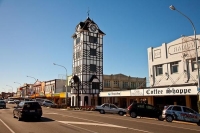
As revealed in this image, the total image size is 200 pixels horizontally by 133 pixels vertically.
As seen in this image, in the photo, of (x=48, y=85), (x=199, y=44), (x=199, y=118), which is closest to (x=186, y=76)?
(x=199, y=44)

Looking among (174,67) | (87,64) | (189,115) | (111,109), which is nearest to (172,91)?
(174,67)

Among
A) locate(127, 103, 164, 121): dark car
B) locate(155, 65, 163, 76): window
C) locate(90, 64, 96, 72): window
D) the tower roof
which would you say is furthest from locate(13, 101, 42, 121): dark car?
the tower roof

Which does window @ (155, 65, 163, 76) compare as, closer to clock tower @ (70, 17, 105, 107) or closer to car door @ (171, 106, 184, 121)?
car door @ (171, 106, 184, 121)

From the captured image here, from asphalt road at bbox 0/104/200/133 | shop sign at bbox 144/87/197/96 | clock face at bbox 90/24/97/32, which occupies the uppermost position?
clock face at bbox 90/24/97/32

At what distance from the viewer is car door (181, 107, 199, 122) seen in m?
18.2

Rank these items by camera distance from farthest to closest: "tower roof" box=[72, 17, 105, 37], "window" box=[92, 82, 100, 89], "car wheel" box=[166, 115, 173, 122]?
1. "tower roof" box=[72, 17, 105, 37]
2. "window" box=[92, 82, 100, 89]
3. "car wheel" box=[166, 115, 173, 122]

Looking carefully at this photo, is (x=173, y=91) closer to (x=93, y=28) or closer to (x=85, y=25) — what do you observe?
(x=93, y=28)

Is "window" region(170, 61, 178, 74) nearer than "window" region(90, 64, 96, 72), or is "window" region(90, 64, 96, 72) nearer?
"window" region(170, 61, 178, 74)

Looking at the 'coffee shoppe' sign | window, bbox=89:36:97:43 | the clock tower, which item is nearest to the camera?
the 'coffee shoppe' sign

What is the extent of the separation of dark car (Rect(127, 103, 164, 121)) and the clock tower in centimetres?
2393

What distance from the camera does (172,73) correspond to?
1120 inches

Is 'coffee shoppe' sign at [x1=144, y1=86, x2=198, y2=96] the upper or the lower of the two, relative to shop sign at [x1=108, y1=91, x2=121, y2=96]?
upper

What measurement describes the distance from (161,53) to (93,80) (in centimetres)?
2231

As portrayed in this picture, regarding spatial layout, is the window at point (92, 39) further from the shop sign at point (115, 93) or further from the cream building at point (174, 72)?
the cream building at point (174, 72)
